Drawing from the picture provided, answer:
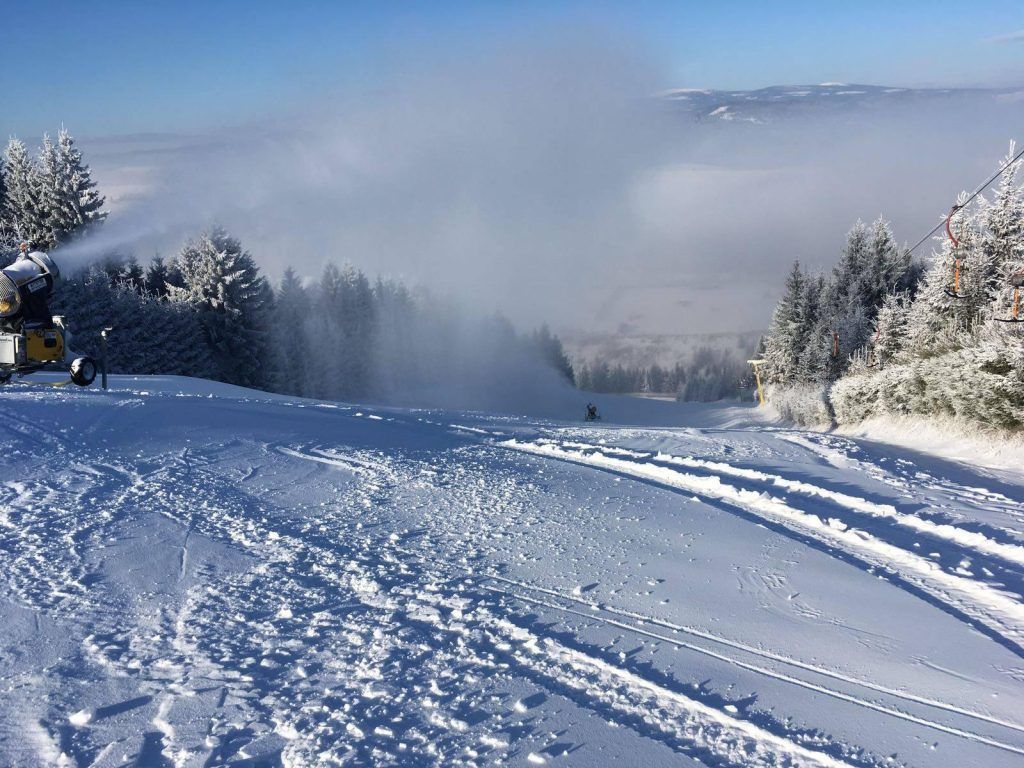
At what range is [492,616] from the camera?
15.1 ft

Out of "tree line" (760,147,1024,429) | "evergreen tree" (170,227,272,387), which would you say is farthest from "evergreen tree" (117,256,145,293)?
"tree line" (760,147,1024,429)

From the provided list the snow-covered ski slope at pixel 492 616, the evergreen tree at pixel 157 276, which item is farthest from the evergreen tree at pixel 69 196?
the snow-covered ski slope at pixel 492 616

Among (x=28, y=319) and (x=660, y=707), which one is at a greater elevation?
(x=28, y=319)

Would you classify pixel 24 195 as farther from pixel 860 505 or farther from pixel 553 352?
pixel 553 352

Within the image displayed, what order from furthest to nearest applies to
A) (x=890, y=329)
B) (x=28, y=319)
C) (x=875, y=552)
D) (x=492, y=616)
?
(x=890, y=329), (x=28, y=319), (x=875, y=552), (x=492, y=616)

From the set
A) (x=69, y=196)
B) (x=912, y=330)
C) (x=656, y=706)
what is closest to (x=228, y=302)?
(x=69, y=196)

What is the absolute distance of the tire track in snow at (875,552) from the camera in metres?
4.86

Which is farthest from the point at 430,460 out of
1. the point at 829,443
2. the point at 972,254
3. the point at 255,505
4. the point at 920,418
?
the point at 972,254

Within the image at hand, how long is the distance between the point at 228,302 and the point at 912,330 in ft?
119

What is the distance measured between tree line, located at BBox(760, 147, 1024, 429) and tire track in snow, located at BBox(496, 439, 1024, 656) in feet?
24.7

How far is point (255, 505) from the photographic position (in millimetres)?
7176

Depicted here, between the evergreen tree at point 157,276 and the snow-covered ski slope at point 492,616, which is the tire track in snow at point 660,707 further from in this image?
the evergreen tree at point 157,276

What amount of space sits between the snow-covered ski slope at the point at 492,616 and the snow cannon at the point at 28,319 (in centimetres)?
538

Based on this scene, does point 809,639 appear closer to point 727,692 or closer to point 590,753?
point 727,692
